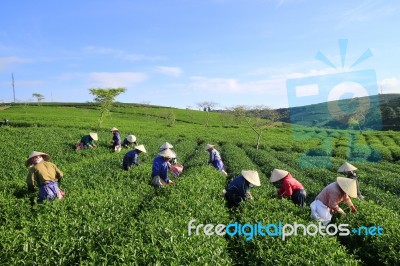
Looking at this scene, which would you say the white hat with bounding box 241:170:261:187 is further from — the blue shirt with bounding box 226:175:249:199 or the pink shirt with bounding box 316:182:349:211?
the pink shirt with bounding box 316:182:349:211

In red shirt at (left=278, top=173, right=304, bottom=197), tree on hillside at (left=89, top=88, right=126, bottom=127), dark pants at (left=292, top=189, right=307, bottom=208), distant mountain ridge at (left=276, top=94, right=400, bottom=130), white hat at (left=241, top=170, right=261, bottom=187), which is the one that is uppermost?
tree on hillside at (left=89, top=88, right=126, bottom=127)

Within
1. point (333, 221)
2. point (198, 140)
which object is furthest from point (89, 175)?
point (198, 140)

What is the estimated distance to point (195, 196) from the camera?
9438 millimetres

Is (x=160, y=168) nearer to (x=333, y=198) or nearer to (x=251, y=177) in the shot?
(x=251, y=177)

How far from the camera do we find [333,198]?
8781 mm

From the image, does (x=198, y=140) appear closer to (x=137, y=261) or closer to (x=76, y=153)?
(x=76, y=153)

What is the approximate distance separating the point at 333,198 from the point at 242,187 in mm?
2682

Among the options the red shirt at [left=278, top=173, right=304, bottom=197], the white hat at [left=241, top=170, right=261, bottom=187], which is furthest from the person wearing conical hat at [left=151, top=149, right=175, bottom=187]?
the red shirt at [left=278, top=173, right=304, bottom=197]

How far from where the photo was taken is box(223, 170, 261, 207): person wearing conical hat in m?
9.84

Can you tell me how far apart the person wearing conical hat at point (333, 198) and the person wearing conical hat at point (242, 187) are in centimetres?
188

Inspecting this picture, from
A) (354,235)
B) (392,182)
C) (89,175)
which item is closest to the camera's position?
(354,235)

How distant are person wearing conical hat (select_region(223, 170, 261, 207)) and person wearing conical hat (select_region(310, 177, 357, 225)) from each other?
188cm

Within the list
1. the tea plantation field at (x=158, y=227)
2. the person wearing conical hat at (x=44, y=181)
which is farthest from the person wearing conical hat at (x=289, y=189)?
the person wearing conical hat at (x=44, y=181)

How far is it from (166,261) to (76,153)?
17.5 metres
